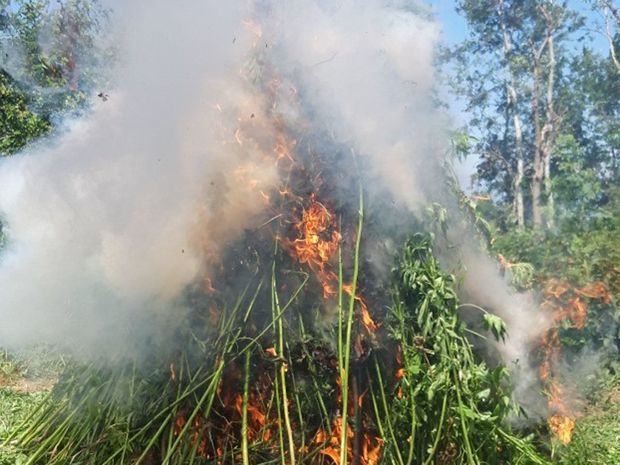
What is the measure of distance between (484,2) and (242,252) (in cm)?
2086

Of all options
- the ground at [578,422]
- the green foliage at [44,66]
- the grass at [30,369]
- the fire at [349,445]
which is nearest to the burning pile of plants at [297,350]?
the fire at [349,445]

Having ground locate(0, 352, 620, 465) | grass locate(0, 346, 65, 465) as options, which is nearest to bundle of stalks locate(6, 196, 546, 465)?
ground locate(0, 352, 620, 465)

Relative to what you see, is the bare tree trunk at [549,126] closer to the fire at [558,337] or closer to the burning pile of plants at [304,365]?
the fire at [558,337]

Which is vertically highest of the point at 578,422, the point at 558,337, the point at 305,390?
the point at 305,390

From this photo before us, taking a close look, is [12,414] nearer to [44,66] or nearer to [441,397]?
[441,397]

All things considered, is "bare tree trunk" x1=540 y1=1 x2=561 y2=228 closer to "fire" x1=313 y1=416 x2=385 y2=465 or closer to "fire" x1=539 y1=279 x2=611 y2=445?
"fire" x1=539 y1=279 x2=611 y2=445

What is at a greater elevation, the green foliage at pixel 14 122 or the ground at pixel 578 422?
the green foliage at pixel 14 122

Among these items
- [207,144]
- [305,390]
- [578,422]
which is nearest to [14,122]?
[207,144]

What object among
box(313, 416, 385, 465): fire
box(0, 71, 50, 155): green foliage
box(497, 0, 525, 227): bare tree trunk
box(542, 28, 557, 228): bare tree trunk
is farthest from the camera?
box(497, 0, 525, 227): bare tree trunk

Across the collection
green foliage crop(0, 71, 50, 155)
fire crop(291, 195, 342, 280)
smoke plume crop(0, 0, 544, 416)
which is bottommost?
fire crop(291, 195, 342, 280)

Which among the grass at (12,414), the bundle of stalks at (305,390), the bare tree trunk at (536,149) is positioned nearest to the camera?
the bundle of stalks at (305,390)

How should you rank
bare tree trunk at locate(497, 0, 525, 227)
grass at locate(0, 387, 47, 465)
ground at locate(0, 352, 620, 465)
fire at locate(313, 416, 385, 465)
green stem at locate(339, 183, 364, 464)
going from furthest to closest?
bare tree trunk at locate(497, 0, 525, 227)
ground at locate(0, 352, 620, 465)
grass at locate(0, 387, 47, 465)
fire at locate(313, 416, 385, 465)
green stem at locate(339, 183, 364, 464)

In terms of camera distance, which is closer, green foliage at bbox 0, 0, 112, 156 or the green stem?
the green stem

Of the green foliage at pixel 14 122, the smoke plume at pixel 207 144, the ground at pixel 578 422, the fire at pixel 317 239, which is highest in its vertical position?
the green foliage at pixel 14 122
